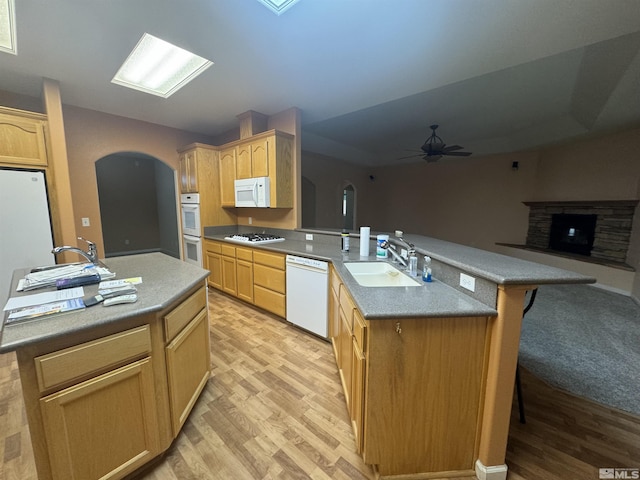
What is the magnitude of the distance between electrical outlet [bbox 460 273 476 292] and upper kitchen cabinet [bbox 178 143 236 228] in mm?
3755

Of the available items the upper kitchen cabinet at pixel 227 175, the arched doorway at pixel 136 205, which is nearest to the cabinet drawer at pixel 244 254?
the upper kitchen cabinet at pixel 227 175

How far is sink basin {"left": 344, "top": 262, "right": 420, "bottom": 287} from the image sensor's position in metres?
1.96

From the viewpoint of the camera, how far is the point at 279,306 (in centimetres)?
291

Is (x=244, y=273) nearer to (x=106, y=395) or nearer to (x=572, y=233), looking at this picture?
(x=106, y=395)

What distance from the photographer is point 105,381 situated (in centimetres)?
108

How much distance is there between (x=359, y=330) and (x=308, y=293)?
1.32 m

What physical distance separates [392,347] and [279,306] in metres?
1.93

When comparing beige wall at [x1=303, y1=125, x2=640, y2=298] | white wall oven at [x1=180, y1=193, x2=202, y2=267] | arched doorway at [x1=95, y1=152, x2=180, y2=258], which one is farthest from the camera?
arched doorway at [x1=95, y1=152, x2=180, y2=258]

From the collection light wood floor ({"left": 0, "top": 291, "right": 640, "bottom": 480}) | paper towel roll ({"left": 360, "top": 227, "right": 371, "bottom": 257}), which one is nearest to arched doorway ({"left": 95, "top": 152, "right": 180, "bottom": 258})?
light wood floor ({"left": 0, "top": 291, "right": 640, "bottom": 480})

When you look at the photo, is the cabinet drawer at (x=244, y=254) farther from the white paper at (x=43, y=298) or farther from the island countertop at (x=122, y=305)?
the white paper at (x=43, y=298)

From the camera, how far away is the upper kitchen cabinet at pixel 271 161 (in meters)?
3.27

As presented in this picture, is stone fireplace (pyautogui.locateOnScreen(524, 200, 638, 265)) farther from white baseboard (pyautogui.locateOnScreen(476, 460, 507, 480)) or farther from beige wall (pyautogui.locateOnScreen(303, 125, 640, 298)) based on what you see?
white baseboard (pyautogui.locateOnScreen(476, 460, 507, 480))

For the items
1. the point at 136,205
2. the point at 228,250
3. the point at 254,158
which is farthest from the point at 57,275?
the point at 136,205

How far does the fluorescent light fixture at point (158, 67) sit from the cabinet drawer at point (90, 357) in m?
2.29
